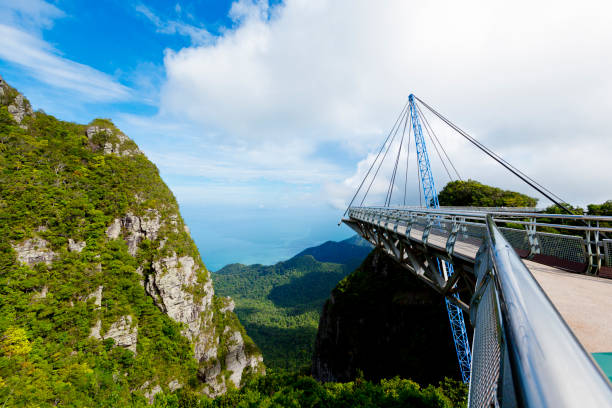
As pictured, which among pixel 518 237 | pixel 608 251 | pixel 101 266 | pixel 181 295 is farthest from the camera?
pixel 181 295

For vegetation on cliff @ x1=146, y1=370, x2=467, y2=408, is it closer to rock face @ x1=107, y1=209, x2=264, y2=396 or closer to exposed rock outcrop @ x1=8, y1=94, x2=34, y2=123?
rock face @ x1=107, y1=209, x2=264, y2=396

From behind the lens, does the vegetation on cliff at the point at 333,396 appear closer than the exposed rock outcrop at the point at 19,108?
Yes

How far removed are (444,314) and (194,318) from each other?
37351mm

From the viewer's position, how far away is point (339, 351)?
1344 inches

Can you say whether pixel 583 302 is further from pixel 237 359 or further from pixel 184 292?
pixel 237 359

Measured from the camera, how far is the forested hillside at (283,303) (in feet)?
238

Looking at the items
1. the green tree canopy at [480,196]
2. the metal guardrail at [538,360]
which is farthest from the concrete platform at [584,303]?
the green tree canopy at [480,196]

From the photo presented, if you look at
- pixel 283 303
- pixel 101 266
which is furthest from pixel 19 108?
pixel 283 303

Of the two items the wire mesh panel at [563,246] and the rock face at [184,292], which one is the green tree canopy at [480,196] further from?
the rock face at [184,292]

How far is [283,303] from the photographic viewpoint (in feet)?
447

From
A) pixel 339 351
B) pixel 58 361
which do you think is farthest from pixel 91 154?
pixel 339 351

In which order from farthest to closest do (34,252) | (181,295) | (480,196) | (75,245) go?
(181,295), (480,196), (75,245), (34,252)

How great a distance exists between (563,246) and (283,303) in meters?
145

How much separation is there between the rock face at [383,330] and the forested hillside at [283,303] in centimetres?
3456
